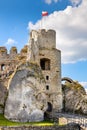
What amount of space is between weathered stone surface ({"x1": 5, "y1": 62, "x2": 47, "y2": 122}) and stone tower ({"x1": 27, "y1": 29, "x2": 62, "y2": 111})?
298 inches

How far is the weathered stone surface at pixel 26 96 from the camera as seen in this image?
46250mm

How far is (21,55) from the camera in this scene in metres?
60.1

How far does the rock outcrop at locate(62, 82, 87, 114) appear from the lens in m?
57.4

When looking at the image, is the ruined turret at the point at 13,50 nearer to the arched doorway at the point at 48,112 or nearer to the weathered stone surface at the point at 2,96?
the arched doorway at the point at 48,112

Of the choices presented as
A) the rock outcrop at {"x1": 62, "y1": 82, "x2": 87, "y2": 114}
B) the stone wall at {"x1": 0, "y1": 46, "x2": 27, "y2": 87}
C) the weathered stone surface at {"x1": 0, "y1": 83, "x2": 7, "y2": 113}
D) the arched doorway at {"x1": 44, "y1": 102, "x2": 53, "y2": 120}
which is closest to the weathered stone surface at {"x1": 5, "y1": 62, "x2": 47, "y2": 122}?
the weathered stone surface at {"x1": 0, "y1": 83, "x2": 7, "y2": 113}

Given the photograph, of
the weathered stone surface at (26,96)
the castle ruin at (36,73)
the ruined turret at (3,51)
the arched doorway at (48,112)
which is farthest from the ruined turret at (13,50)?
the weathered stone surface at (26,96)

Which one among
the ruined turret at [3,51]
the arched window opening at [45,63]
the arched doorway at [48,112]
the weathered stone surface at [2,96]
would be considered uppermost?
the ruined turret at [3,51]

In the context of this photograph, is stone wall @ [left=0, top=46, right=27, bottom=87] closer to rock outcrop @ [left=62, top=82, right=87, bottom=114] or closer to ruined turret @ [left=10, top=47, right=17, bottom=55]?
ruined turret @ [left=10, top=47, right=17, bottom=55]

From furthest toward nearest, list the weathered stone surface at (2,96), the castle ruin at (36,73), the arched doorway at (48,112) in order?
1. the arched doorway at (48,112)
2. the castle ruin at (36,73)
3. the weathered stone surface at (2,96)

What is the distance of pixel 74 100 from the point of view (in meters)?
57.7

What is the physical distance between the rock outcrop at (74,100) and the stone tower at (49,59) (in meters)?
1.57

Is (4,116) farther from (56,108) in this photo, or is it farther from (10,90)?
(56,108)

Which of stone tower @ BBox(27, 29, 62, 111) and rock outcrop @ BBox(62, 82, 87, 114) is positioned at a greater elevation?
stone tower @ BBox(27, 29, 62, 111)

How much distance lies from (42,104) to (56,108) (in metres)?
8.18
